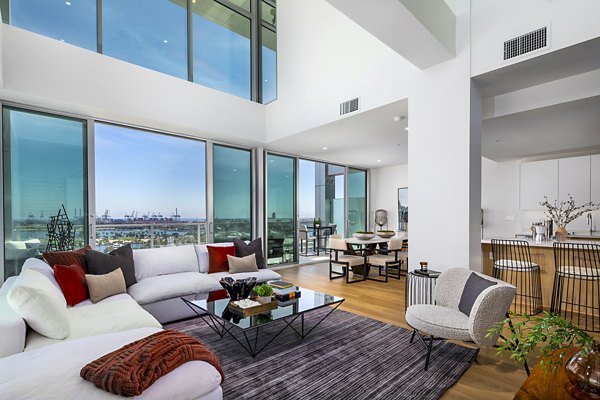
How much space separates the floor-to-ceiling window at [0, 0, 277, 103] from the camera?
4.25 meters

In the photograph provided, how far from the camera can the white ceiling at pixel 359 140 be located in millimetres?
4668

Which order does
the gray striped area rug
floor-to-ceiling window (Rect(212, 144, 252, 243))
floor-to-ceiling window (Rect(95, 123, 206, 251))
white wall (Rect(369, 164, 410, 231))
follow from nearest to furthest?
the gray striped area rug, floor-to-ceiling window (Rect(95, 123, 206, 251)), floor-to-ceiling window (Rect(212, 144, 252, 243)), white wall (Rect(369, 164, 410, 231))

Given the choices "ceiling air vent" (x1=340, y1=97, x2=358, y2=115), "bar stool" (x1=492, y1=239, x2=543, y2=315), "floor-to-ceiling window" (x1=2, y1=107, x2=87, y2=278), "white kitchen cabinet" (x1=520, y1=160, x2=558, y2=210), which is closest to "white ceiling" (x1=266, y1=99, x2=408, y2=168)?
"ceiling air vent" (x1=340, y1=97, x2=358, y2=115)

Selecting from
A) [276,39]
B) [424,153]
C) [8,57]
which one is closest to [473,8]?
[424,153]

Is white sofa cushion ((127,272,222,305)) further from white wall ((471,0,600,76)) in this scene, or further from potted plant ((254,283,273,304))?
white wall ((471,0,600,76))

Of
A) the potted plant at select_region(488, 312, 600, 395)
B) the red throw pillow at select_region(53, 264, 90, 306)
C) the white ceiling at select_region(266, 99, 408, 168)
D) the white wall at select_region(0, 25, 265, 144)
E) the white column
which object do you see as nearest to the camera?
the potted plant at select_region(488, 312, 600, 395)

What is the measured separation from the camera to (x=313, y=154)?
743 cm

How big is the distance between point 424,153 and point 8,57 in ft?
16.3

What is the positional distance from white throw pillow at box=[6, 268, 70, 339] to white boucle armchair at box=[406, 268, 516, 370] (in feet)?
8.73

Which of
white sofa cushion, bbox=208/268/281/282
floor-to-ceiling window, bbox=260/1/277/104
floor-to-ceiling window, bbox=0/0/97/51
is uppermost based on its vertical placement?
floor-to-ceiling window, bbox=260/1/277/104

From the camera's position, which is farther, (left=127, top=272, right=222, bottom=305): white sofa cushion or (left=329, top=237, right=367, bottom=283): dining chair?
(left=329, top=237, right=367, bottom=283): dining chair

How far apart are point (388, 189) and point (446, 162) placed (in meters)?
5.90

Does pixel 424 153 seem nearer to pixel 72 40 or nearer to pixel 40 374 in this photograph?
pixel 40 374

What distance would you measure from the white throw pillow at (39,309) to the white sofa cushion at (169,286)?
3.77ft
